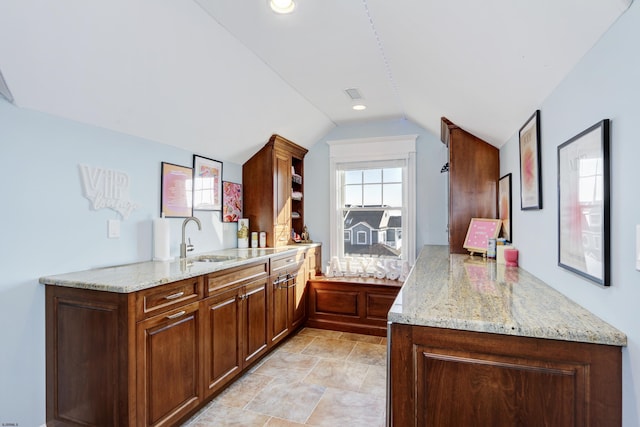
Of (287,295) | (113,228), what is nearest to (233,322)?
(287,295)

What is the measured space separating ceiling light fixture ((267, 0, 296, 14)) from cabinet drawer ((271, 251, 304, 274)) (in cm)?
204

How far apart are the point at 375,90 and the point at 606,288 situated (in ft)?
7.92

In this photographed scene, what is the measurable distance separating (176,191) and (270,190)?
3.62 feet

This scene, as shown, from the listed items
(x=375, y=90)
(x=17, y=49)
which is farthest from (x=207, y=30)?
(x=375, y=90)

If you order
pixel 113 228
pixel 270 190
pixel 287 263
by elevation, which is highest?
pixel 270 190

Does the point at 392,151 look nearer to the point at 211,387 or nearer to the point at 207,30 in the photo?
the point at 207,30

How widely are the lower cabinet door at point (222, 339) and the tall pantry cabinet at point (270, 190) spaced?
1208 millimetres

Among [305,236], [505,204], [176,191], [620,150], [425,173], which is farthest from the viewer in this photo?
[305,236]

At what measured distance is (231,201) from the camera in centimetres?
354

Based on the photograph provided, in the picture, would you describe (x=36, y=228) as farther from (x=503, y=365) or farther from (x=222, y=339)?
(x=503, y=365)

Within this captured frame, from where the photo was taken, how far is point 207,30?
1981 mm

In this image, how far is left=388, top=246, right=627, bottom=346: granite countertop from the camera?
1065 mm

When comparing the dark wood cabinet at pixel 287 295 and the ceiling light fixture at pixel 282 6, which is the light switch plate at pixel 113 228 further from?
the ceiling light fixture at pixel 282 6

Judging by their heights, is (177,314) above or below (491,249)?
below
